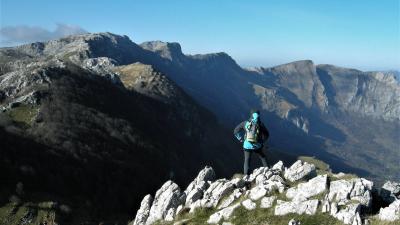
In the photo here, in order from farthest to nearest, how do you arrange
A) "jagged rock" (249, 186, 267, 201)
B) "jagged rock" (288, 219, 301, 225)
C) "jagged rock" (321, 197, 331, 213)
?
1. "jagged rock" (249, 186, 267, 201)
2. "jagged rock" (321, 197, 331, 213)
3. "jagged rock" (288, 219, 301, 225)

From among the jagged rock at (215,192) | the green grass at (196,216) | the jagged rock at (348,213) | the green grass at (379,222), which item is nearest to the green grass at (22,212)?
the jagged rock at (215,192)

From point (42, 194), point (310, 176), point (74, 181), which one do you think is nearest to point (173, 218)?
point (310, 176)

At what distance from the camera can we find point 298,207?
2666cm

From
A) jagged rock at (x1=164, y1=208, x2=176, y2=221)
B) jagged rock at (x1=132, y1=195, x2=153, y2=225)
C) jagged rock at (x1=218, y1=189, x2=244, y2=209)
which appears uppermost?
jagged rock at (x1=218, y1=189, x2=244, y2=209)

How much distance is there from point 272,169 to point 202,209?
7.49 m

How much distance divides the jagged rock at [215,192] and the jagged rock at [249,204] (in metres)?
2.49

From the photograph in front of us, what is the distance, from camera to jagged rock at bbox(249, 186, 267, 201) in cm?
2909

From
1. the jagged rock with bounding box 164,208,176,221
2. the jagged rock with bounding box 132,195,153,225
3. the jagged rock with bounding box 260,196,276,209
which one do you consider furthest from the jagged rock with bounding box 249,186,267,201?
the jagged rock with bounding box 132,195,153,225

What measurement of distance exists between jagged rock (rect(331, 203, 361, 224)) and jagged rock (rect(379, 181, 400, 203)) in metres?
4.71

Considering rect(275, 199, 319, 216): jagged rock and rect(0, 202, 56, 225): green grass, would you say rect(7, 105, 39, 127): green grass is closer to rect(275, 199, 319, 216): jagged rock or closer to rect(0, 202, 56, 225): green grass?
rect(0, 202, 56, 225): green grass

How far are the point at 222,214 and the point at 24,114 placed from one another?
167 m

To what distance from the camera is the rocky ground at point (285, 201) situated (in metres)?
25.7

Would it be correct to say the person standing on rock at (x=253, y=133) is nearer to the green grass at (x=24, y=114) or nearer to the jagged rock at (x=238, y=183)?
the jagged rock at (x=238, y=183)

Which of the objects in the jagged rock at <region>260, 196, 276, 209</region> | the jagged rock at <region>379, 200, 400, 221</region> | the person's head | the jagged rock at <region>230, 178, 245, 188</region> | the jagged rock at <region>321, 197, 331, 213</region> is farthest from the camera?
the person's head
